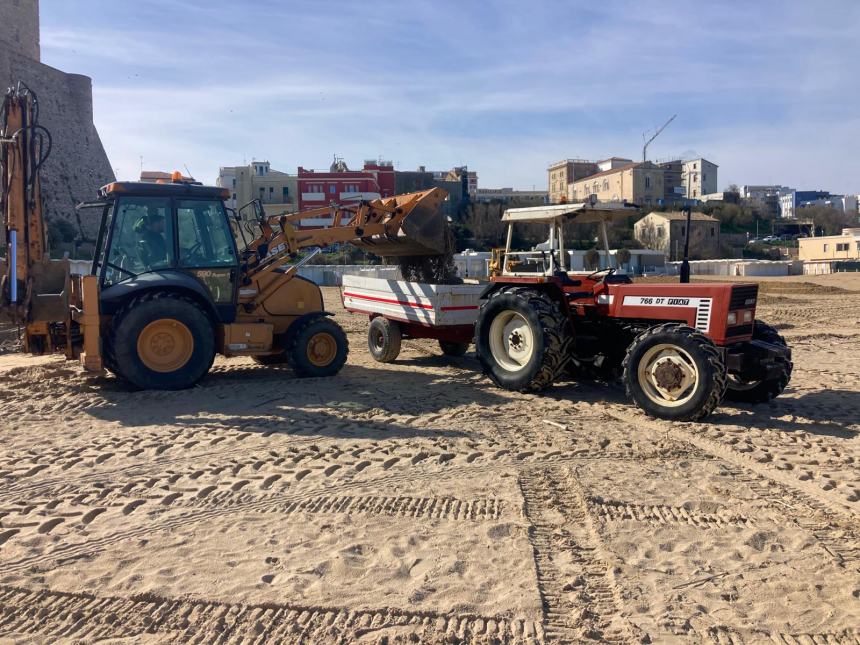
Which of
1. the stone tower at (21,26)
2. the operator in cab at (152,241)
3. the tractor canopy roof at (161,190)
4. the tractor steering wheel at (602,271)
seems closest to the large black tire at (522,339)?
the tractor steering wheel at (602,271)

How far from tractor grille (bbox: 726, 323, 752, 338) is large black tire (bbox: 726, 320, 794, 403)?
0.43 meters

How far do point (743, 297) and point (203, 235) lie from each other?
6018 millimetres

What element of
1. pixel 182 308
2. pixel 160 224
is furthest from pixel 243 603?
pixel 160 224

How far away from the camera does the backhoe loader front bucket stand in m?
9.73

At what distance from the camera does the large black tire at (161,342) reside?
7754mm

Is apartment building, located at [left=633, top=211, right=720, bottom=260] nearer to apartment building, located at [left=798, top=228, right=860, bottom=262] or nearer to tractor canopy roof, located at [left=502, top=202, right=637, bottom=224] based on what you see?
apartment building, located at [left=798, top=228, right=860, bottom=262]

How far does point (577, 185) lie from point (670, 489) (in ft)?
294

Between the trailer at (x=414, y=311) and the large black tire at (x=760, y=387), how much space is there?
11.1 ft

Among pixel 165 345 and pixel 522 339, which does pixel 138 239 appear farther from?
pixel 522 339

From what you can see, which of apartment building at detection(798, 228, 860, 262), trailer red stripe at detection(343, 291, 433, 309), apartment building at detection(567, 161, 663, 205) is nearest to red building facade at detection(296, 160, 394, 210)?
apartment building at detection(567, 161, 663, 205)

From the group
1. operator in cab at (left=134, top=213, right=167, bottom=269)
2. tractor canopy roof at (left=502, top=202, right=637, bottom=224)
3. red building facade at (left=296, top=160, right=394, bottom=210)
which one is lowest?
operator in cab at (left=134, top=213, right=167, bottom=269)

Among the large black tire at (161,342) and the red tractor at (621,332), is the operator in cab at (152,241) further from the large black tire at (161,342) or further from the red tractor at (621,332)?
the red tractor at (621,332)

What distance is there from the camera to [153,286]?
7.99 meters

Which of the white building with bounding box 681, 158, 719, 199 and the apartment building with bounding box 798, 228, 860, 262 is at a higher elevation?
the white building with bounding box 681, 158, 719, 199
